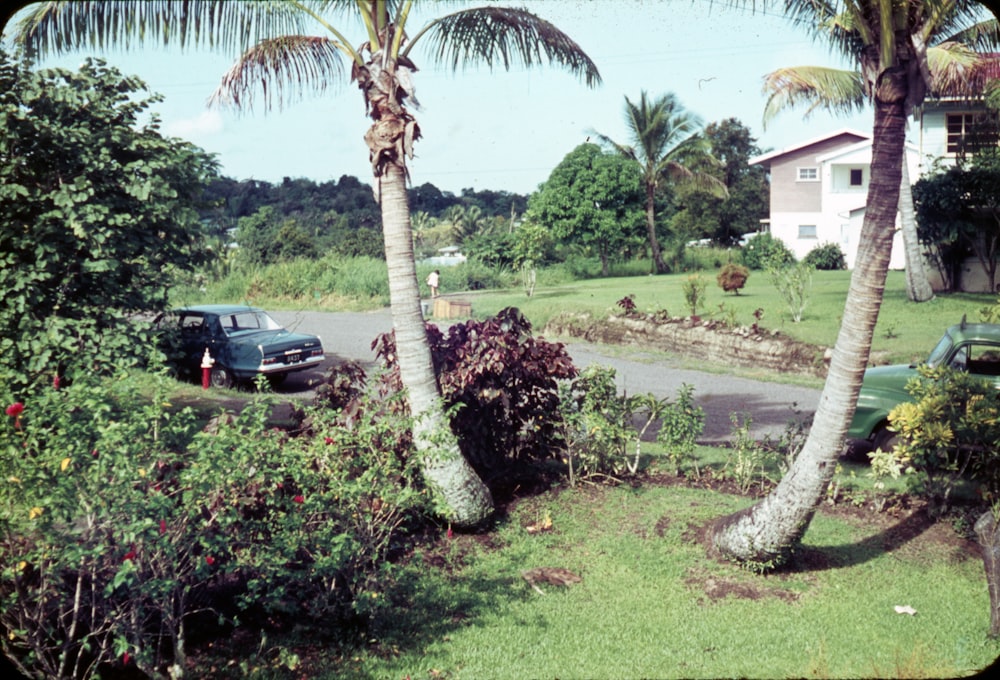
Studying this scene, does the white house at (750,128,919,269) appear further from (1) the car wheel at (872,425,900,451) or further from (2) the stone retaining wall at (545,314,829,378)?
(1) the car wheel at (872,425,900,451)

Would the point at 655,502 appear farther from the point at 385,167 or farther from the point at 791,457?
the point at 385,167

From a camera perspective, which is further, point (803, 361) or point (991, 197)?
point (991, 197)

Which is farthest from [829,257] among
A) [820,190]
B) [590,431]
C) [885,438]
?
[590,431]

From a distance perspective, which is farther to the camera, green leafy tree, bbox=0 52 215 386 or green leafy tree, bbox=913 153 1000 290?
green leafy tree, bbox=913 153 1000 290

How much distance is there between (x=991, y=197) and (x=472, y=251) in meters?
18.3

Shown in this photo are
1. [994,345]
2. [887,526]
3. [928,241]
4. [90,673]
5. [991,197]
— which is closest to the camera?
[90,673]

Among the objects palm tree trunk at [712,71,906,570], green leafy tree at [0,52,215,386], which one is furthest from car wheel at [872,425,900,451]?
green leafy tree at [0,52,215,386]

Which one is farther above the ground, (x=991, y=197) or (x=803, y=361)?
(x=991, y=197)

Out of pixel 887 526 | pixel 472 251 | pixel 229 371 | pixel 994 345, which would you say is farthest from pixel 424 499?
pixel 472 251

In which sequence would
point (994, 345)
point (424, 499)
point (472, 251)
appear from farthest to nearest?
point (472, 251) → point (994, 345) → point (424, 499)

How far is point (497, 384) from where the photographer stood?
7.79m

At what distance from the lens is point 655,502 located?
25.6 feet

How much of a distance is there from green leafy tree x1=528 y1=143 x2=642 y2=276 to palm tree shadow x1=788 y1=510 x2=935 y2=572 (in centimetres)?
2100

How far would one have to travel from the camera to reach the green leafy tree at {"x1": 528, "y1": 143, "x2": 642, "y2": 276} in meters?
27.6
